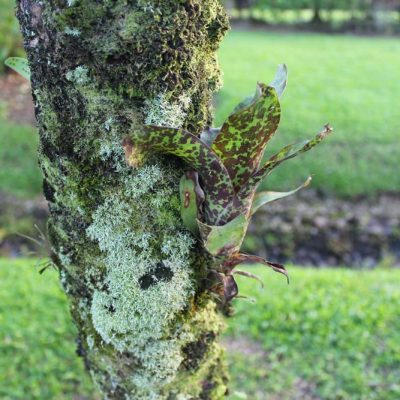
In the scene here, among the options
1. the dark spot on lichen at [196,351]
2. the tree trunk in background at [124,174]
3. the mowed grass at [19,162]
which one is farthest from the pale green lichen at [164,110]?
the mowed grass at [19,162]

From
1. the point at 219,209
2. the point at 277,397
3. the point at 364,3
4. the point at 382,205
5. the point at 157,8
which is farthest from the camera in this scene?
the point at 364,3

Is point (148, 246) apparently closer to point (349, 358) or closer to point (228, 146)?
point (228, 146)

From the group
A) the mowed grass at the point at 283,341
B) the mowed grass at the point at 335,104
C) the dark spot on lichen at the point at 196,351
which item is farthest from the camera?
the mowed grass at the point at 335,104

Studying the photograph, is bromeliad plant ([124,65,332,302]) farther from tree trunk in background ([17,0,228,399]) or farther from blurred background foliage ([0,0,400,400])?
blurred background foliage ([0,0,400,400])

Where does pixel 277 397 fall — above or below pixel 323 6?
below

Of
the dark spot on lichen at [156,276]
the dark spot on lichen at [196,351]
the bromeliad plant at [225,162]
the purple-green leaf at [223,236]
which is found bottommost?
the dark spot on lichen at [196,351]

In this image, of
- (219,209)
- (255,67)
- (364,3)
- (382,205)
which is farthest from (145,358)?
(364,3)

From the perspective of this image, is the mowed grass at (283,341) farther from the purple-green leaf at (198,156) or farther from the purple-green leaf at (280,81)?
the purple-green leaf at (280,81)

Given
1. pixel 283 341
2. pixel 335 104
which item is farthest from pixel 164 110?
pixel 335 104
